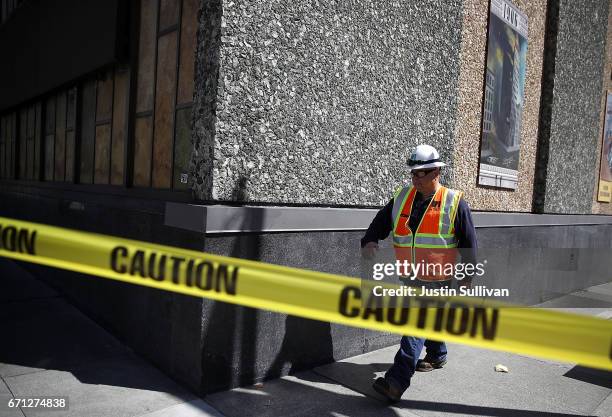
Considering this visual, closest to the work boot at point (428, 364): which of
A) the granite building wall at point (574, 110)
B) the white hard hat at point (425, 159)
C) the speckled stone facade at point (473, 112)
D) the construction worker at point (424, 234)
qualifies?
the construction worker at point (424, 234)

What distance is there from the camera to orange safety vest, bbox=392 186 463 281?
142 inches

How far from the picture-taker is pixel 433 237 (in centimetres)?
361

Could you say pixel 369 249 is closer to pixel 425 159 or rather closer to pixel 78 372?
pixel 425 159

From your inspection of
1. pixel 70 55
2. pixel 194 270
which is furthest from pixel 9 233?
pixel 70 55

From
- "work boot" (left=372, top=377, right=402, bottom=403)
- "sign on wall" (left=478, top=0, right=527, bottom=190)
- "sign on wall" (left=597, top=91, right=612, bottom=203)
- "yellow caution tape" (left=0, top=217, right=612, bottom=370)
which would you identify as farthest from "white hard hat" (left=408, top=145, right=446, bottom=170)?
"sign on wall" (left=597, top=91, right=612, bottom=203)

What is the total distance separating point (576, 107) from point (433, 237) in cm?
754

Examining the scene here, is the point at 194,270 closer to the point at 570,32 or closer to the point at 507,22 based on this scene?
the point at 507,22

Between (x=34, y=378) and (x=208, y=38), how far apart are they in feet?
10.5

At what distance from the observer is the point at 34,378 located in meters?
3.73

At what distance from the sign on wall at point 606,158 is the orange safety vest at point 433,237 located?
9.02 meters

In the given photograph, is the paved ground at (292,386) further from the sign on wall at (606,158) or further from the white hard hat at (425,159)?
the sign on wall at (606,158)

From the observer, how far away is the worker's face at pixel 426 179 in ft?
11.7

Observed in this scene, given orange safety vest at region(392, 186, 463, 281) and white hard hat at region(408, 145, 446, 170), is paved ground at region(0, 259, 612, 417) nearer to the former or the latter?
orange safety vest at region(392, 186, 463, 281)

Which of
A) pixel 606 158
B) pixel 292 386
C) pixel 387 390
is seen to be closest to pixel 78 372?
pixel 292 386
